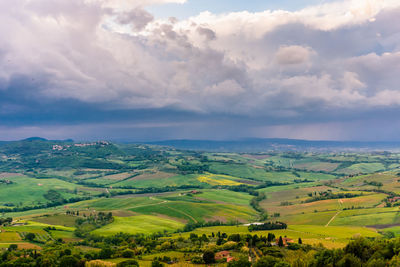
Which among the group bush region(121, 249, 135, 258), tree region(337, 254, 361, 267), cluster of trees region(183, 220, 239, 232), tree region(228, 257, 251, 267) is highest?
tree region(337, 254, 361, 267)

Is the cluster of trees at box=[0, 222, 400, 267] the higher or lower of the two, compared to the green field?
higher

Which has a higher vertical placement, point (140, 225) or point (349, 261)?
point (349, 261)

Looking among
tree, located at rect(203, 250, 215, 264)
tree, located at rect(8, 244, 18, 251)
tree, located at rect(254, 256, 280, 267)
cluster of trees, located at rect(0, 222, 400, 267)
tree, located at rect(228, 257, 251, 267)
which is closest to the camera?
cluster of trees, located at rect(0, 222, 400, 267)

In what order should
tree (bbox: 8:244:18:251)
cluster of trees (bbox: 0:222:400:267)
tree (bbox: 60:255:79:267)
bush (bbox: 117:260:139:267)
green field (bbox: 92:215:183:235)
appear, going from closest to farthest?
cluster of trees (bbox: 0:222:400:267)
bush (bbox: 117:260:139:267)
tree (bbox: 60:255:79:267)
tree (bbox: 8:244:18:251)
green field (bbox: 92:215:183:235)

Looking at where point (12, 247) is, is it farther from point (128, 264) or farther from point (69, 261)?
point (128, 264)

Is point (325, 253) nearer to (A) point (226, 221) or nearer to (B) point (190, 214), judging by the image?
(A) point (226, 221)

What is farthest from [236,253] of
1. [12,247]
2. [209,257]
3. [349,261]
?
[12,247]

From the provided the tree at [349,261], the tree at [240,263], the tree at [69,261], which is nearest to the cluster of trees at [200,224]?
the tree at [69,261]

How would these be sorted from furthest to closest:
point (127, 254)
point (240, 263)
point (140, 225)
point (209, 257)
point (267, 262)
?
point (140, 225) < point (127, 254) < point (209, 257) < point (240, 263) < point (267, 262)

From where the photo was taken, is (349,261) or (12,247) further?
(12,247)

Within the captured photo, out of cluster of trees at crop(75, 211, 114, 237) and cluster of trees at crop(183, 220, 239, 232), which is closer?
cluster of trees at crop(75, 211, 114, 237)

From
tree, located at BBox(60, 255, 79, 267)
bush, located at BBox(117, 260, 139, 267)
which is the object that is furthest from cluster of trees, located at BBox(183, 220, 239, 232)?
tree, located at BBox(60, 255, 79, 267)

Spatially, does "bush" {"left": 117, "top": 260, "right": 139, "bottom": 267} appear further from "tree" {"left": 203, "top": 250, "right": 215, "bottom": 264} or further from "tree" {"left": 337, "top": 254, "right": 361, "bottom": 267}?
"tree" {"left": 337, "top": 254, "right": 361, "bottom": 267}
